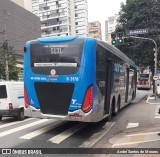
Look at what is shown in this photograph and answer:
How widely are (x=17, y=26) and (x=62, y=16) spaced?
2394 inches

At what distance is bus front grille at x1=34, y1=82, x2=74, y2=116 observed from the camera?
10164 mm

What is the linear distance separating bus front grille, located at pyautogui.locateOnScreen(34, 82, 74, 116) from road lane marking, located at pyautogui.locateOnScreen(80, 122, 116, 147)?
4.13 feet

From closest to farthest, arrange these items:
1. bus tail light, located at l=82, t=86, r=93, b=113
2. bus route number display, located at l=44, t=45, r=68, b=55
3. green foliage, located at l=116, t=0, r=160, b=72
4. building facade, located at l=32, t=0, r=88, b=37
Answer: bus tail light, located at l=82, t=86, r=93, b=113 < bus route number display, located at l=44, t=45, r=68, b=55 < green foliage, located at l=116, t=0, r=160, b=72 < building facade, located at l=32, t=0, r=88, b=37

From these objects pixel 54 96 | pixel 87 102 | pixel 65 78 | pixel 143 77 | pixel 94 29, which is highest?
pixel 94 29

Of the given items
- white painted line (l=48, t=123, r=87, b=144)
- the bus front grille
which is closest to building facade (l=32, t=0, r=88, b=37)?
white painted line (l=48, t=123, r=87, b=144)

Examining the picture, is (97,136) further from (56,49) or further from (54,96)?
(56,49)

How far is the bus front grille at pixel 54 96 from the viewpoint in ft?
33.3

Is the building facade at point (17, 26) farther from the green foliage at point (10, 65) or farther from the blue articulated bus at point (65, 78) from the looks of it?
the blue articulated bus at point (65, 78)

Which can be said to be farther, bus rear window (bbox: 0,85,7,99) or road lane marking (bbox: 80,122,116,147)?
bus rear window (bbox: 0,85,7,99)

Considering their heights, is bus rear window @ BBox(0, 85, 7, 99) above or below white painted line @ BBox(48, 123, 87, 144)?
above

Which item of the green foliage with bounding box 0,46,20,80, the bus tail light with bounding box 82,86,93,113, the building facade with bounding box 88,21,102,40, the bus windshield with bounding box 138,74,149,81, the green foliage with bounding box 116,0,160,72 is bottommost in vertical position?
the bus windshield with bounding box 138,74,149,81

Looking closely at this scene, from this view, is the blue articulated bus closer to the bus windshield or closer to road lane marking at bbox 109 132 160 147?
road lane marking at bbox 109 132 160 147

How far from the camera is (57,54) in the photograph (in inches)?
412

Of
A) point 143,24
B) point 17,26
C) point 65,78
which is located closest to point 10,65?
point 17,26
